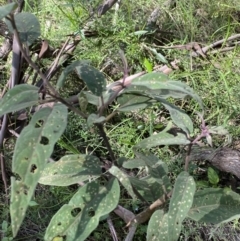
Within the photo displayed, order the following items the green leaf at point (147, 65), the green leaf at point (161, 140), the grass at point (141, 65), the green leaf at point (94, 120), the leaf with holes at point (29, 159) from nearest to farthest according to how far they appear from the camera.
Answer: the leaf with holes at point (29, 159) < the green leaf at point (94, 120) < the green leaf at point (161, 140) < the grass at point (141, 65) < the green leaf at point (147, 65)

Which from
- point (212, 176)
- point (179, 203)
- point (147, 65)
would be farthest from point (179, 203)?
Answer: point (147, 65)

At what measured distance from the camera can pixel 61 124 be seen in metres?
0.96

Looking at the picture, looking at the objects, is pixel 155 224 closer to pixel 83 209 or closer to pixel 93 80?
pixel 83 209

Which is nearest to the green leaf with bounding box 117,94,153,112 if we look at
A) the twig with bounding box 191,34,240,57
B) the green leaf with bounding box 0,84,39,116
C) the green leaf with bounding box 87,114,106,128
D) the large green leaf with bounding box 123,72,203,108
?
the large green leaf with bounding box 123,72,203,108

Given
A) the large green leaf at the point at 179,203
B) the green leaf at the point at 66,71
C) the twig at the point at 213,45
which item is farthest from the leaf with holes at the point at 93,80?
the twig at the point at 213,45

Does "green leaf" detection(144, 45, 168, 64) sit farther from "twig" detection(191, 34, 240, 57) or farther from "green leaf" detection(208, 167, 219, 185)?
"green leaf" detection(208, 167, 219, 185)

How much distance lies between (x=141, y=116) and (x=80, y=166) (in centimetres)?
82

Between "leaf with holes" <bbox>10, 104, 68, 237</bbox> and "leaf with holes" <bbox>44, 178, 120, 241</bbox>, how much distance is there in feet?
0.81

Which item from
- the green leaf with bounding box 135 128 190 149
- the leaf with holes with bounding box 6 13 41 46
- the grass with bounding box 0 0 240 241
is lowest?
the grass with bounding box 0 0 240 241

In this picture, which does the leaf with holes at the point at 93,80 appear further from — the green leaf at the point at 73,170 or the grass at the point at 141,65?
the grass at the point at 141,65

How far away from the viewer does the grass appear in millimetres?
1782

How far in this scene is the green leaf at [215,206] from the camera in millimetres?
1270

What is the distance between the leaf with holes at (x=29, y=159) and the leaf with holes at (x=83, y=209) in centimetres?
25

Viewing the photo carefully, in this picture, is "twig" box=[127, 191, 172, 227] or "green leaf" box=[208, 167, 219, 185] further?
"green leaf" box=[208, 167, 219, 185]
